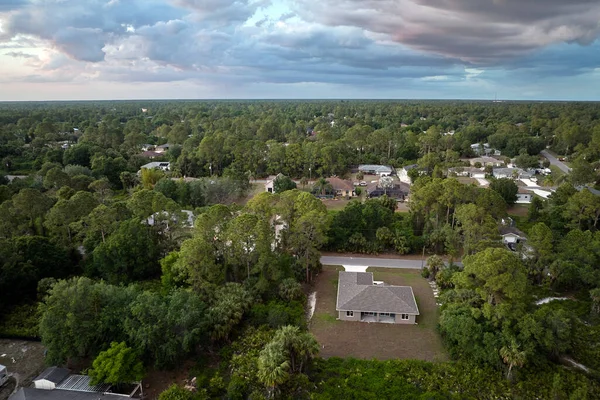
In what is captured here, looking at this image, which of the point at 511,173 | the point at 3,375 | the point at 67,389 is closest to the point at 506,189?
the point at 511,173

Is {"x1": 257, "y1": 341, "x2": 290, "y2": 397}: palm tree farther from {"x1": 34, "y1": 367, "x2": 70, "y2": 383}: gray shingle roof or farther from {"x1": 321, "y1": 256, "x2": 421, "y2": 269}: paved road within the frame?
{"x1": 321, "y1": 256, "x2": 421, "y2": 269}: paved road

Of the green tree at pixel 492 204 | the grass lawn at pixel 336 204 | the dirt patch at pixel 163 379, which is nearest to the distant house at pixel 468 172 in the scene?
the grass lawn at pixel 336 204

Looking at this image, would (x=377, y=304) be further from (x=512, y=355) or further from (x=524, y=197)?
(x=524, y=197)

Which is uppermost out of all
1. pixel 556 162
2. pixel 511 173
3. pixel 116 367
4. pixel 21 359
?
pixel 556 162

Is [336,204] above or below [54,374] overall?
above

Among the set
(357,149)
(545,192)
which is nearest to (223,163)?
(357,149)

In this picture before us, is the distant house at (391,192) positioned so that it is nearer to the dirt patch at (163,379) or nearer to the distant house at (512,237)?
the distant house at (512,237)
